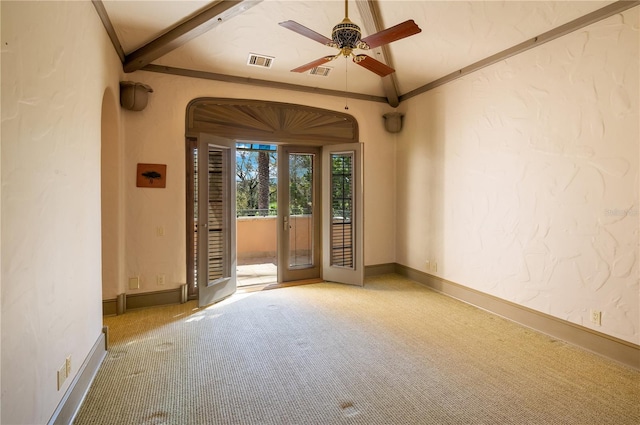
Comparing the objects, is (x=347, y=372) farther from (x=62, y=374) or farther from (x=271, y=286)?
(x=271, y=286)

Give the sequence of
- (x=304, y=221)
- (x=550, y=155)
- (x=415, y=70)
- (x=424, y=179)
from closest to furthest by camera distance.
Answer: (x=550, y=155)
(x=415, y=70)
(x=424, y=179)
(x=304, y=221)

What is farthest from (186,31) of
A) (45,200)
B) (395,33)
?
(45,200)

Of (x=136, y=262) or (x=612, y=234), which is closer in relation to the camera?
(x=612, y=234)

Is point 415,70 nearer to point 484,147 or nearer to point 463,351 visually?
point 484,147

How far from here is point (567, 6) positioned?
2.94 metres

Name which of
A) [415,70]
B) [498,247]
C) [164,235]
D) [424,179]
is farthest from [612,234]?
[164,235]

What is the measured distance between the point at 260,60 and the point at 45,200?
3148 millimetres

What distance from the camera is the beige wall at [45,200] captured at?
1.42 meters

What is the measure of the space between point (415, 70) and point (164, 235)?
3.85m

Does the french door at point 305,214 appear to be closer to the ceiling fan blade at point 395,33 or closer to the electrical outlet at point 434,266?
the electrical outlet at point 434,266

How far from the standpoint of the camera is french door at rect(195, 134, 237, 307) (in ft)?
13.5

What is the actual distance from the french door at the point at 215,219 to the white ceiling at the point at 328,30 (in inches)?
39.6

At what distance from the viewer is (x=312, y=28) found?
370 cm

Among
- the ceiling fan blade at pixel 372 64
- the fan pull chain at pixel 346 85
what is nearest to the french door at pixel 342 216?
the fan pull chain at pixel 346 85
